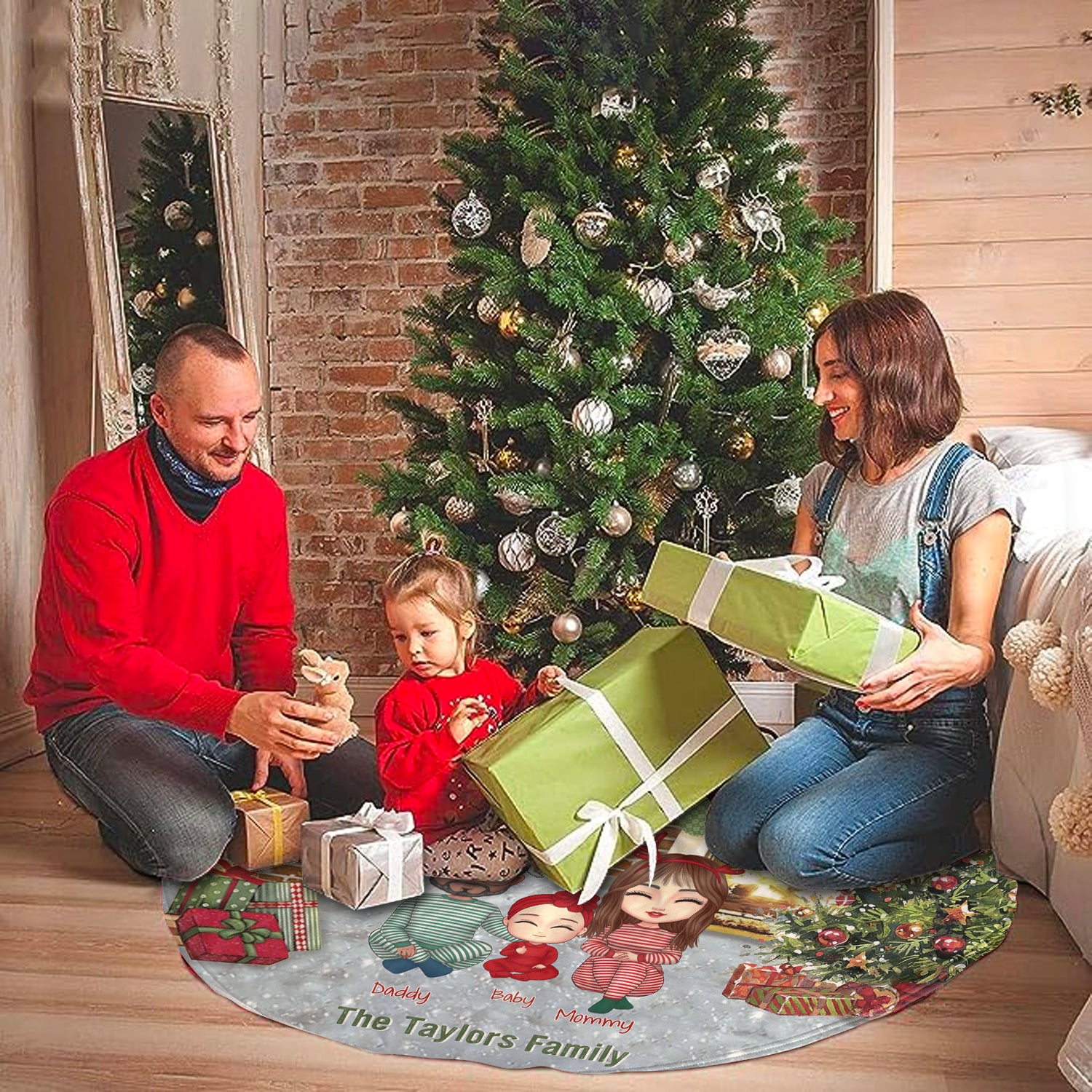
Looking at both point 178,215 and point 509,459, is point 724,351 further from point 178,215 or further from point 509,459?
point 178,215

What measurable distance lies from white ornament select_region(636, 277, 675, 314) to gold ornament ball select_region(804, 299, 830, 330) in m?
0.30

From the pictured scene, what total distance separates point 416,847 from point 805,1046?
75 cm

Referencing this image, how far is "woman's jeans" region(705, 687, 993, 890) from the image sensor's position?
7.13 feet

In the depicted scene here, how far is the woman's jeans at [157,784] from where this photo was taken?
89.7 inches

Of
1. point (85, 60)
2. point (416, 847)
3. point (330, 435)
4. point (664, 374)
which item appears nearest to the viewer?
point (416, 847)

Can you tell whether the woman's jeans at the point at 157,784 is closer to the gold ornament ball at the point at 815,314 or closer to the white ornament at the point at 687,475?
the white ornament at the point at 687,475

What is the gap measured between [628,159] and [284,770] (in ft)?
4.64

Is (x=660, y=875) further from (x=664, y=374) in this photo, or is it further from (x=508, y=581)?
(x=664, y=374)

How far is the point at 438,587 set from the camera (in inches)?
94.4

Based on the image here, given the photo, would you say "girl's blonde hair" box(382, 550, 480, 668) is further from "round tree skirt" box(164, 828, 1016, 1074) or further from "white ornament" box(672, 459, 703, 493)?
"white ornament" box(672, 459, 703, 493)

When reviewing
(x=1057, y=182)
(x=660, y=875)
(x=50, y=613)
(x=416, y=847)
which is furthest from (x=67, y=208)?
(x=1057, y=182)

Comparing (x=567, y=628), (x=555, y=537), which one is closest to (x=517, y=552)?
(x=555, y=537)

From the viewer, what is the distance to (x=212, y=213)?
3.50m

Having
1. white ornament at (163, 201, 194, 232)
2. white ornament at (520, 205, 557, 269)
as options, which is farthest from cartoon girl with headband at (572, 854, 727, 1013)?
white ornament at (163, 201, 194, 232)
